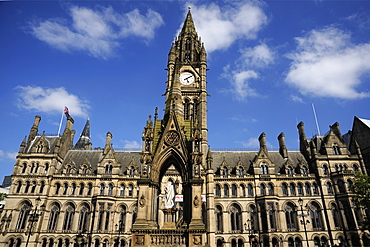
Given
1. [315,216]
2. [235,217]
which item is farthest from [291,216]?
[235,217]

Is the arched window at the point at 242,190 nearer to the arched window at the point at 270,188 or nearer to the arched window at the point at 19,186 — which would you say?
the arched window at the point at 270,188

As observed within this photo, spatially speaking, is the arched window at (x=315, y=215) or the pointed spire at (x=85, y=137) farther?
the pointed spire at (x=85, y=137)

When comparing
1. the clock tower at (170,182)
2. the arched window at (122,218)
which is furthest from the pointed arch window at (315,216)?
the arched window at (122,218)

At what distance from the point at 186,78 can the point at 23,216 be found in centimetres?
3663

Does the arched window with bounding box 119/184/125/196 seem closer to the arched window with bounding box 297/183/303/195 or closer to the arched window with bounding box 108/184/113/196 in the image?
the arched window with bounding box 108/184/113/196

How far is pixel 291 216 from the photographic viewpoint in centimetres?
3678

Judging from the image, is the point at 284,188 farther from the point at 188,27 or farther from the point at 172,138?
the point at 188,27

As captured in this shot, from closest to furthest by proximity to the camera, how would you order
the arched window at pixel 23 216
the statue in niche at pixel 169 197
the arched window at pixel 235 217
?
the statue in niche at pixel 169 197 < the arched window at pixel 23 216 < the arched window at pixel 235 217

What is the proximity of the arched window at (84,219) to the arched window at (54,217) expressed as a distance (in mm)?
3573

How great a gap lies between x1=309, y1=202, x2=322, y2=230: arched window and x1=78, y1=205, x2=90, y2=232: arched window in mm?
34740

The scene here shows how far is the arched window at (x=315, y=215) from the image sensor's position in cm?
3593

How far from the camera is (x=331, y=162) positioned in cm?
3888

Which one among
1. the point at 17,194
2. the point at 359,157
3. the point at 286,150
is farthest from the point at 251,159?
the point at 17,194

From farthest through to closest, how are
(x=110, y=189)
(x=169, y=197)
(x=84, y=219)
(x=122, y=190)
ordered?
(x=122, y=190) < (x=110, y=189) < (x=84, y=219) < (x=169, y=197)
